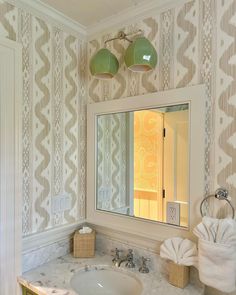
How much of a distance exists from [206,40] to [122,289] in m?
1.41

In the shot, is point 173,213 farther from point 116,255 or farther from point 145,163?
point 116,255

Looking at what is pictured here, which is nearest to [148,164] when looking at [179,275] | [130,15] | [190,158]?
[190,158]

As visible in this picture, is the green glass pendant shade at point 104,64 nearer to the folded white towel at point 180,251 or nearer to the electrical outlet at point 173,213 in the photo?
the electrical outlet at point 173,213

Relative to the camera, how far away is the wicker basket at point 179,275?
3.97ft

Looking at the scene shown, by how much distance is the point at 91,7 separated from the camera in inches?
57.2

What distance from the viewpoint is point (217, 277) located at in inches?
41.3

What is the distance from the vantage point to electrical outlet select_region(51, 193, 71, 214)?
1530mm

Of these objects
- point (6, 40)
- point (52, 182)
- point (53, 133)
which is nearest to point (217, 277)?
point (52, 182)

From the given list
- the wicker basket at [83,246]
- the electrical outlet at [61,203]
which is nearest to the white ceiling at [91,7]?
the electrical outlet at [61,203]

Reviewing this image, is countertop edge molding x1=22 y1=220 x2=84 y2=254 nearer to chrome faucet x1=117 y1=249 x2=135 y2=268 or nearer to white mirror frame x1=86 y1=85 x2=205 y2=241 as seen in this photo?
white mirror frame x1=86 y1=85 x2=205 y2=241

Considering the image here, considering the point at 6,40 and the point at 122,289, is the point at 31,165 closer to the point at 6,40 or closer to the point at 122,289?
the point at 6,40

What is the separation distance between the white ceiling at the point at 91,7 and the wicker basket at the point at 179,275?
4.76 ft

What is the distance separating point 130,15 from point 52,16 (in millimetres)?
475

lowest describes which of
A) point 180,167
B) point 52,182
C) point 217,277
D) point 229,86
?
point 217,277
